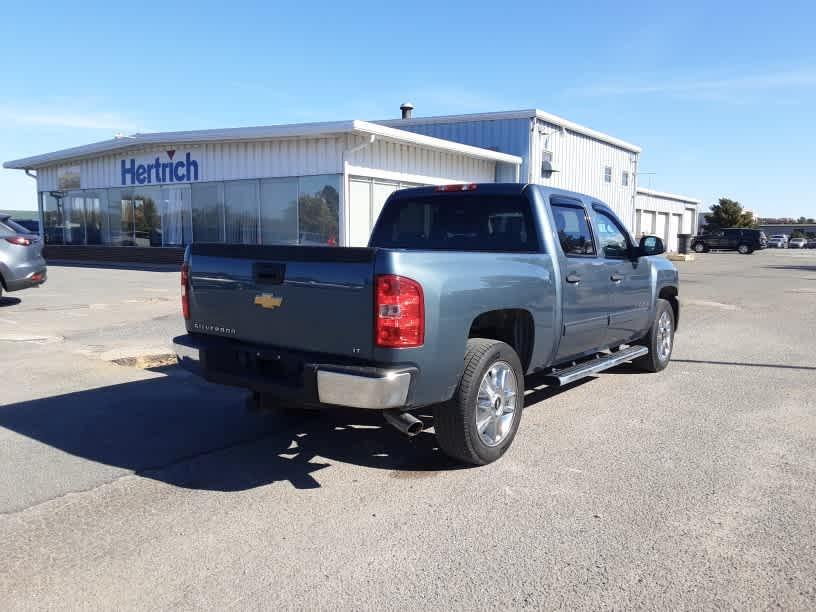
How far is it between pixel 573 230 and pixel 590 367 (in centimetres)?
116

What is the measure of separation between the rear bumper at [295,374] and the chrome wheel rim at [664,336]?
14.8ft

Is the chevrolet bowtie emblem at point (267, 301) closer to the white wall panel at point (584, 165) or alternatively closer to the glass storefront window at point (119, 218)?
the white wall panel at point (584, 165)

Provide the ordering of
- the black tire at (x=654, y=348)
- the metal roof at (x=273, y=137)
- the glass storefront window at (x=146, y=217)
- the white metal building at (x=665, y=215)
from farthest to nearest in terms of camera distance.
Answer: the white metal building at (x=665, y=215) < the glass storefront window at (x=146, y=217) < the metal roof at (x=273, y=137) < the black tire at (x=654, y=348)

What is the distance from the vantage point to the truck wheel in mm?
4285

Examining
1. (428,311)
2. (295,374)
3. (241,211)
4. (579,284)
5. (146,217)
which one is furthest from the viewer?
(146,217)

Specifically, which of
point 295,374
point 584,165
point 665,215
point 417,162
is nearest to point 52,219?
point 417,162

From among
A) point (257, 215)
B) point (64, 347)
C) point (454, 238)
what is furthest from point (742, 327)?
point (257, 215)

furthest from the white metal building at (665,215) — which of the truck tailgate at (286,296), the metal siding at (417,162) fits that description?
the truck tailgate at (286,296)

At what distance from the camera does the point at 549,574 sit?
3.15m

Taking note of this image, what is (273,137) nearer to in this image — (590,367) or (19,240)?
(19,240)

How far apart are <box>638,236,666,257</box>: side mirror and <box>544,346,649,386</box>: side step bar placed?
98 cm

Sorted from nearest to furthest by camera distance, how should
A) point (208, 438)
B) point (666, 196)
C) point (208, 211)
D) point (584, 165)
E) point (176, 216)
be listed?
point (208, 438)
point (208, 211)
point (176, 216)
point (584, 165)
point (666, 196)

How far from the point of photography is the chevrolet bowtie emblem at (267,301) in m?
4.25

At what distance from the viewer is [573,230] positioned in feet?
19.0
